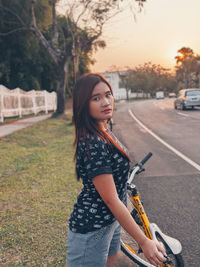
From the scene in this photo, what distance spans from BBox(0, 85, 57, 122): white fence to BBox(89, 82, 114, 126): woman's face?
1440 cm

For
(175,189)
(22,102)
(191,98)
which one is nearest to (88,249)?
(175,189)

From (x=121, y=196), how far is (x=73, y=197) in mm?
2904

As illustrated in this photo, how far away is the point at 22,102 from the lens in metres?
19.4

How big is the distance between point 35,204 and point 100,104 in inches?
124

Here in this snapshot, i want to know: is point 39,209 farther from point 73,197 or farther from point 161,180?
point 161,180

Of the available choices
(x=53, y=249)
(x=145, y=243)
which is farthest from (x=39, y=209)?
(x=145, y=243)

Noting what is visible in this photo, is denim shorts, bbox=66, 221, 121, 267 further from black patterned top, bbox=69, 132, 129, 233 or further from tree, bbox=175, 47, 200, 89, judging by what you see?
tree, bbox=175, 47, 200, 89

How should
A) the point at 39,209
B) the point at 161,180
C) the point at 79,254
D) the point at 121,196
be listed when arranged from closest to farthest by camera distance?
the point at 79,254 < the point at 121,196 < the point at 39,209 < the point at 161,180

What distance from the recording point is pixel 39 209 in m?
4.08

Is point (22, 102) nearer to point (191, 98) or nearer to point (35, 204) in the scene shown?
→ point (191, 98)

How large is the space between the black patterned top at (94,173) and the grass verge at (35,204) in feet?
4.69

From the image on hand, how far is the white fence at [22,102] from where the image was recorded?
51.5ft

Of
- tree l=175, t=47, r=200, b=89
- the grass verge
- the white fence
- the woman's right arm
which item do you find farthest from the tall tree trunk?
tree l=175, t=47, r=200, b=89

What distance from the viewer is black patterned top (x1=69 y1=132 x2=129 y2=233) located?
4.73 feet
